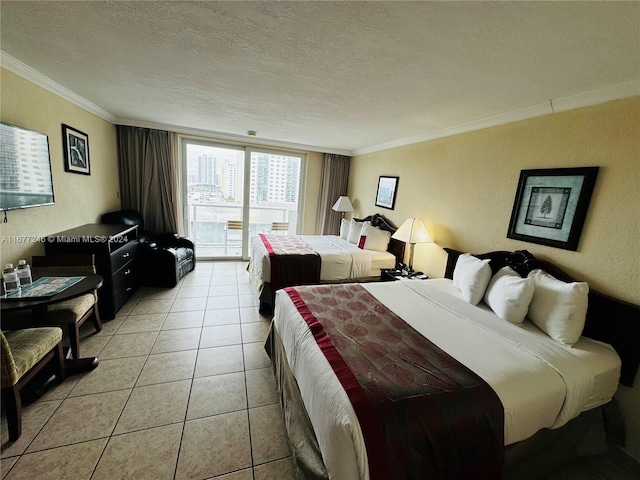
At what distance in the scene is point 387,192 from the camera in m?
4.13

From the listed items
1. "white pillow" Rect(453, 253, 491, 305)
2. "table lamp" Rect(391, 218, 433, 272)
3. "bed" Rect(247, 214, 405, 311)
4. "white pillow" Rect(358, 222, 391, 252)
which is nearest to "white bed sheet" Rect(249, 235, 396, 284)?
"bed" Rect(247, 214, 405, 311)

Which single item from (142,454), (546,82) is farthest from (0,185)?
(546,82)

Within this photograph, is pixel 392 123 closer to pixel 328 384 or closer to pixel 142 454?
pixel 328 384

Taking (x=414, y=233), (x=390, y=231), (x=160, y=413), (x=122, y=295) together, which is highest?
(x=414, y=233)

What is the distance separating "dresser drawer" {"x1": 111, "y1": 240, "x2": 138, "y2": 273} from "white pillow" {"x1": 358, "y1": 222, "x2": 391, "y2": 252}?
3.03m

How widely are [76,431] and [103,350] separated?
2.90 ft

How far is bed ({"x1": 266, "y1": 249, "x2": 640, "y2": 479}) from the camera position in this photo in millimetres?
1065

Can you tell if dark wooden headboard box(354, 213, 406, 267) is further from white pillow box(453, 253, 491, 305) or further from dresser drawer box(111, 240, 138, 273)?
dresser drawer box(111, 240, 138, 273)

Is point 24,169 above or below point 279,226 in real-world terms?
above

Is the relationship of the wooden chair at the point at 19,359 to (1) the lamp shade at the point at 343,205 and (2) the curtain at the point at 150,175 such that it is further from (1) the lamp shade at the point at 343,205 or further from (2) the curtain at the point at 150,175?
(1) the lamp shade at the point at 343,205

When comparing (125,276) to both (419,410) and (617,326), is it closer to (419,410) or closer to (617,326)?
(419,410)

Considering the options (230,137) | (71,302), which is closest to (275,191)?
(230,137)

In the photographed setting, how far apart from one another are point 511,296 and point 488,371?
83 centimetres

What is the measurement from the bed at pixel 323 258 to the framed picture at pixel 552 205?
5.47ft
